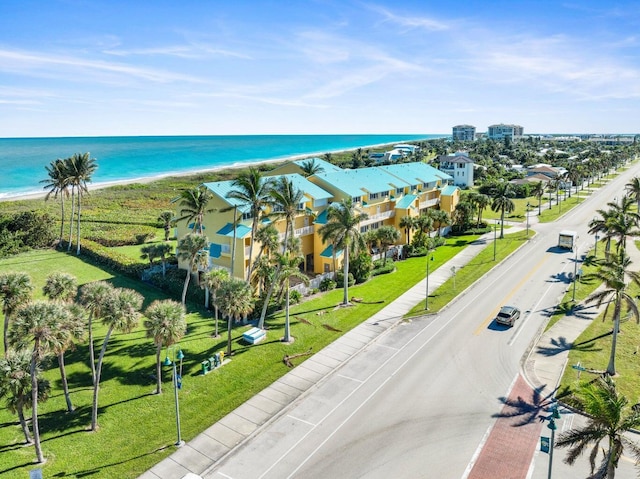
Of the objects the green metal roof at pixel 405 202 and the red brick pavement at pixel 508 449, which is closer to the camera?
the red brick pavement at pixel 508 449

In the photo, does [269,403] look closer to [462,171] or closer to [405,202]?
[405,202]

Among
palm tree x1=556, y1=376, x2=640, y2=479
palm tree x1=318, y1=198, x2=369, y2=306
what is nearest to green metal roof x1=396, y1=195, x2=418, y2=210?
palm tree x1=318, y1=198, x2=369, y2=306

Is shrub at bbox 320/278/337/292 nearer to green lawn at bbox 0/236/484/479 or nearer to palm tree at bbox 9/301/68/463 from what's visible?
green lawn at bbox 0/236/484/479

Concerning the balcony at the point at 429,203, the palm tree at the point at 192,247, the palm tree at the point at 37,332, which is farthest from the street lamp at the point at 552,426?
the balcony at the point at 429,203

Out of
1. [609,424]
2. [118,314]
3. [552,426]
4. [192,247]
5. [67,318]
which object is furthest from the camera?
[192,247]

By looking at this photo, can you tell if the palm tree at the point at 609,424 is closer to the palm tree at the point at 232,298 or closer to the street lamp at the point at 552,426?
the street lamp at the point at 552,426

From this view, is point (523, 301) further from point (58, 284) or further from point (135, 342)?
point (58, 284)

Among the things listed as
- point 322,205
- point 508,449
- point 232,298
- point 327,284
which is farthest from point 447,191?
point 508,449
